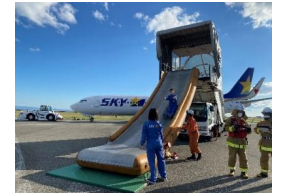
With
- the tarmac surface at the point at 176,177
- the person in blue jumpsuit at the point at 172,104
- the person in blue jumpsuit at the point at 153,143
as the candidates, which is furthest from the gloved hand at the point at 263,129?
the person in blue jumpsuit at the point at 172,104

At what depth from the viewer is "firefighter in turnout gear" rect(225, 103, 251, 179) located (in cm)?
606

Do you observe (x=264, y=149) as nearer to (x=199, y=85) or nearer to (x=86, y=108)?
(x=199, y=85)

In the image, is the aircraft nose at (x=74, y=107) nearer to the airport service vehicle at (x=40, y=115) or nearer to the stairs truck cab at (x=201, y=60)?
the airport service vehicle at (x=40, y=115)

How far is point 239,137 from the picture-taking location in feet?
20.2

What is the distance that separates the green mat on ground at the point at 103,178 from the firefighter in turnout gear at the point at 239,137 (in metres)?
2.59

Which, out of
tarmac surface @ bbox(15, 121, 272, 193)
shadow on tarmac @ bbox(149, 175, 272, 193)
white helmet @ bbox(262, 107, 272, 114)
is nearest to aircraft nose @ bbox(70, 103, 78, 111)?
tarmac surface @ bbox(15, 121, 272, 193)

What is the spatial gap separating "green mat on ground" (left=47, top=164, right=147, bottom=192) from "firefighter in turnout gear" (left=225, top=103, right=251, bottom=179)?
2593 mm

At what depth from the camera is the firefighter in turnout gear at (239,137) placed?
606 centimetres

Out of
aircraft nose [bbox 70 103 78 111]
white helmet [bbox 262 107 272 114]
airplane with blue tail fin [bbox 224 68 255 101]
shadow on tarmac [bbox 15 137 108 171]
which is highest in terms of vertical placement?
airplane with blue tail fin [bbox 224 68 255 101]

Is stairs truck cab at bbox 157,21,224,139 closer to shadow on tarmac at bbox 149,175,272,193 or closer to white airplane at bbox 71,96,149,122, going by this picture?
shadow on tarmac at bbox 149,175,272,193

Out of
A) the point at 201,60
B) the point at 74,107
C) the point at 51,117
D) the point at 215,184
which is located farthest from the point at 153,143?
the point at 51,117

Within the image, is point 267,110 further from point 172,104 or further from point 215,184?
point 172,104

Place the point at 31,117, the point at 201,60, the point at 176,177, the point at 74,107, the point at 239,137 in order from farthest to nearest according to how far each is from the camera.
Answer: the point at 31,117 < the point at 74,107 < the point at 201,60 < the point at 239,137 < the point at 176,177

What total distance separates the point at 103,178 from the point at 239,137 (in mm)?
3916
